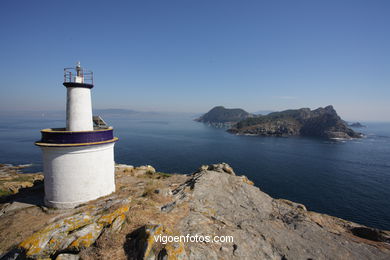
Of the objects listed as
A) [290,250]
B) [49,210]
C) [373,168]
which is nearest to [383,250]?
[290,250]

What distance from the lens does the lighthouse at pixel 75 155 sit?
12609mm

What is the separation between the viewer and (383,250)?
10.9m

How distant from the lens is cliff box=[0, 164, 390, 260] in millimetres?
7679

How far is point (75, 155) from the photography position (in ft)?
41.9

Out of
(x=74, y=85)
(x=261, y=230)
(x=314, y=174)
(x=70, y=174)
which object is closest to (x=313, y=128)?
(x=314, y=174)

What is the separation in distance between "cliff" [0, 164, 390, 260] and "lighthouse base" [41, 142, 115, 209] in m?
0.72

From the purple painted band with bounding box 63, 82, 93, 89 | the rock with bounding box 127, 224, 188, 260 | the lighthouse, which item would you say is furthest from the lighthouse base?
the rock with bounding box 127, 224, 188, 260

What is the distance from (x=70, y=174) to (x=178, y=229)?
8.58 m

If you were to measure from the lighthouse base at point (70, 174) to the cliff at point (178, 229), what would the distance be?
72cm

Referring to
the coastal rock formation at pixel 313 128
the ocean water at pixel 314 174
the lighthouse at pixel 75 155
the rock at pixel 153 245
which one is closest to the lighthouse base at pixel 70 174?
the lighthouse at pixel 75 155

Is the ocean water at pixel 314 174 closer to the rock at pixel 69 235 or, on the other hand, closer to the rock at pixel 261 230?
the rock at pixel 261 230

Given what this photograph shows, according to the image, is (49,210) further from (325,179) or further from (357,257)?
(325,179)

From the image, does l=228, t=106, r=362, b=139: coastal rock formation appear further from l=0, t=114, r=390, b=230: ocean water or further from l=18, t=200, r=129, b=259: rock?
l=18, t=200, r=129, b=259: rock

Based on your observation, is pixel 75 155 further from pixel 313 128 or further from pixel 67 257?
pixel 313 128
